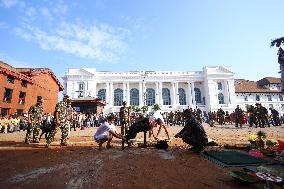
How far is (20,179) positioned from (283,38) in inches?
348

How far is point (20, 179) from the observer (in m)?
4.21

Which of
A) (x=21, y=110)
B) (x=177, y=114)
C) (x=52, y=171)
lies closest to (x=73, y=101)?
(x=21, y=110)

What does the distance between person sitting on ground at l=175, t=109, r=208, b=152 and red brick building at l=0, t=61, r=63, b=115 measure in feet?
76.1

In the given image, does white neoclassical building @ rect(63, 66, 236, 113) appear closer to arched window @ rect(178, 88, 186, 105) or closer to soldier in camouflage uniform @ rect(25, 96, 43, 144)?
arched window @ rect(178, 88, 186, 105)

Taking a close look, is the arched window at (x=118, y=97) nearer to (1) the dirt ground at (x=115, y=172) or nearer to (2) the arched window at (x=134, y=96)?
(2) the arched window at (x=134, y=96)

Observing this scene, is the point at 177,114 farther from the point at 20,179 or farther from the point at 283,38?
the point at 20,179

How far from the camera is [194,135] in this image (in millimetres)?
6973

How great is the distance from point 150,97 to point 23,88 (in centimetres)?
3501

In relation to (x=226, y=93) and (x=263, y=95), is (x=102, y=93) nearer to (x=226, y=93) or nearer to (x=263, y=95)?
(x=226, y=93)

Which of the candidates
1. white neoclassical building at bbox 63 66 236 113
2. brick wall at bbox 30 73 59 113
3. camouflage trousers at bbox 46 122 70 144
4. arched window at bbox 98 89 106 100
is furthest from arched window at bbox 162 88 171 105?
camouflage trousers at bbox 46 122 70 144

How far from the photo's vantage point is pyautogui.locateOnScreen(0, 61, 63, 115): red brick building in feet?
81.5

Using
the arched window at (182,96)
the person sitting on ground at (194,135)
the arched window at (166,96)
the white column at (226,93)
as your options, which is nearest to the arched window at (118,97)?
the arched window at (166,96)

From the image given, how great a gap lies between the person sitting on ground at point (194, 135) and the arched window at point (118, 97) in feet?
165

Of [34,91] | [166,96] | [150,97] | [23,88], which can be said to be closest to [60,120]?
[23,88]
